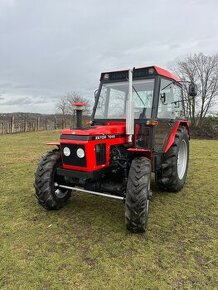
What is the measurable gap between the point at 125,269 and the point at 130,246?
19.1 inches

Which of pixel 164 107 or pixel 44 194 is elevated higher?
pixel 164 107

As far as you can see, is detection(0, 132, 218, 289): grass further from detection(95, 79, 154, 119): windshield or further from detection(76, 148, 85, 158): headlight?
detection(95, 79, 154, 119): windshield

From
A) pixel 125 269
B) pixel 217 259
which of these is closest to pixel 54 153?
pixel 125 269

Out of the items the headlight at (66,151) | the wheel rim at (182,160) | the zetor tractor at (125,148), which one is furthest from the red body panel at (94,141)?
the wheel rim at (182,160)

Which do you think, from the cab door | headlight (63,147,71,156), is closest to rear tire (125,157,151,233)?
headlight (63,147,71,156)

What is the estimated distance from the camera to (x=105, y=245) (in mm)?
3547

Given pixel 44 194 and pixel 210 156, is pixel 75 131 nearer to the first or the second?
pixel 44 194

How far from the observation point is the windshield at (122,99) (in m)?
4.82

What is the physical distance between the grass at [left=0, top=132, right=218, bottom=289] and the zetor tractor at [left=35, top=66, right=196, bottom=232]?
13.4 inches

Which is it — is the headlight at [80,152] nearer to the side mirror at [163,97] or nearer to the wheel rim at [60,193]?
the wheel rim at [60,193]

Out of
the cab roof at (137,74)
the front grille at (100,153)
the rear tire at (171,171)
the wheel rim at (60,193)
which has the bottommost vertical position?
the wheel rim at (60,193)

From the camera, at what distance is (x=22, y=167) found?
8.21 meters

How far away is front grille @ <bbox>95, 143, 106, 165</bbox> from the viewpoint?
4.10m

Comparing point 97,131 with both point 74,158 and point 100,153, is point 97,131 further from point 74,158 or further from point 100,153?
point 74,158
